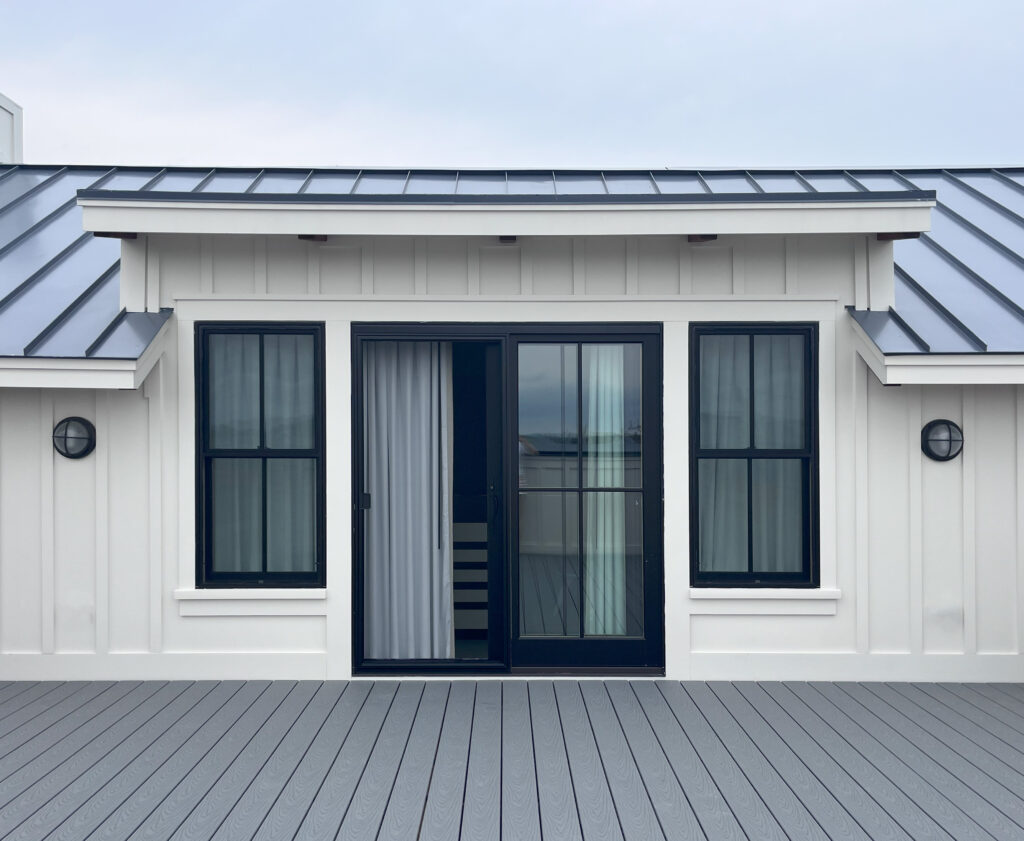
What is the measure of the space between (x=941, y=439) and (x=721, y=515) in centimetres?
125

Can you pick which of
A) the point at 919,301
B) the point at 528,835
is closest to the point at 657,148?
the point at 919,301

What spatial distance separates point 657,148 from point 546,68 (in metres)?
8.63

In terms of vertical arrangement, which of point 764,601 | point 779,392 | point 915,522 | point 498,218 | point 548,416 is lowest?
point 764,601

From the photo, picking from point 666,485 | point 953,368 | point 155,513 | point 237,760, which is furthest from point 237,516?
point 953,368

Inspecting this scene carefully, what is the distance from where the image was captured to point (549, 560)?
16.0ft

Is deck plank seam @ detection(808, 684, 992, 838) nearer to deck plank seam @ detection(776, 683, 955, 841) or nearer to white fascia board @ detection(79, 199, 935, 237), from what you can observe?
deck plank seam @ detection(776, 683, 955, 841)

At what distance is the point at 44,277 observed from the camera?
5.14 meters

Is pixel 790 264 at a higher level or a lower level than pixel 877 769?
higher

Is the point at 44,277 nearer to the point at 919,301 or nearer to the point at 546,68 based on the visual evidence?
the point at 919,301

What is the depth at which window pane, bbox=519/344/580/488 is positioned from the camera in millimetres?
4852

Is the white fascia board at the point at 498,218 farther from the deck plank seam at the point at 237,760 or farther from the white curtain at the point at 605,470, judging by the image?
the deck plank seam at the point at 237,760

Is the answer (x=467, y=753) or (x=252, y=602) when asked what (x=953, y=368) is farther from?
(x=252, y=602)

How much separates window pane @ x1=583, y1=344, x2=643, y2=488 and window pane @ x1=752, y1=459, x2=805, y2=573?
69 cm

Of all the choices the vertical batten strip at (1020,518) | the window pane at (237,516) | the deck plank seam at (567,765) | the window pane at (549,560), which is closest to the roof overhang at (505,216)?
the vertical batten strip at (1020,518)
